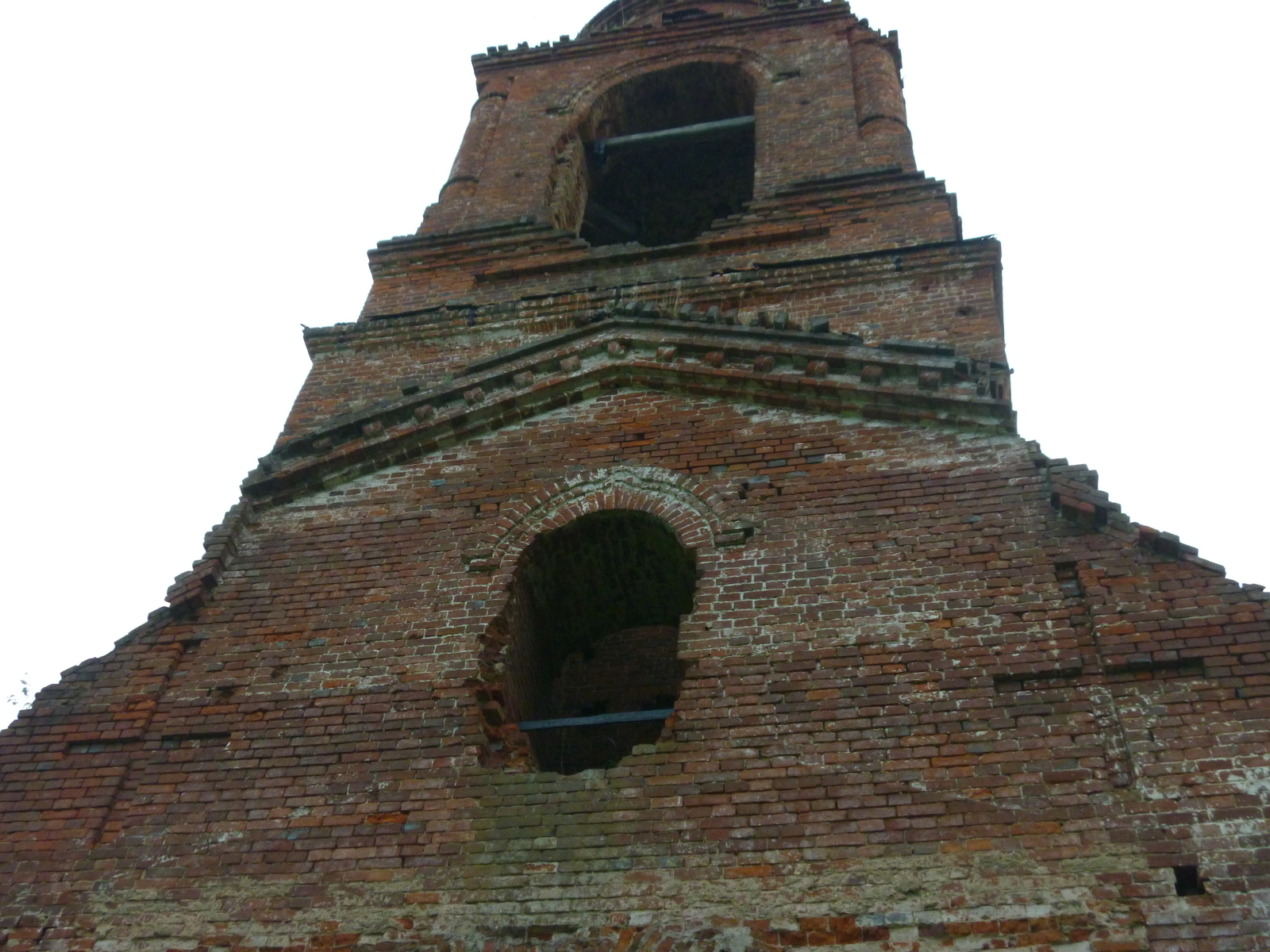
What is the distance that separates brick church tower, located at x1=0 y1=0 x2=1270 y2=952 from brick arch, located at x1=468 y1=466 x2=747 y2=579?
0.03m

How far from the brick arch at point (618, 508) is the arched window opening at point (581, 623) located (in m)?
0.07

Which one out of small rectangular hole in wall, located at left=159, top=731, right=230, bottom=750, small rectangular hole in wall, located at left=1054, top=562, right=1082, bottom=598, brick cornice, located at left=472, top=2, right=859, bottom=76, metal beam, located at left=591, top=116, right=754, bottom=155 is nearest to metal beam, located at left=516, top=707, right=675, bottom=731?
small rectangular hole in wall, located at left=159, top=731, right=230, bottom=750

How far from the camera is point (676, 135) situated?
569 inches

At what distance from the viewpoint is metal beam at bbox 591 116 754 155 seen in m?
14.2

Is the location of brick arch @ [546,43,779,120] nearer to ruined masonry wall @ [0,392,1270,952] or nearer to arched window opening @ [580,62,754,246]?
arched window opening @ [580,62,754,246]

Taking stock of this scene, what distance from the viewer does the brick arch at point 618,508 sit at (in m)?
7.18

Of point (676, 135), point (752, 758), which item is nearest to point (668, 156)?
point (676, 135)

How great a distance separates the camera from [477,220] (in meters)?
12.6

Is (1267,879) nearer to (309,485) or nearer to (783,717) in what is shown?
(783,717)

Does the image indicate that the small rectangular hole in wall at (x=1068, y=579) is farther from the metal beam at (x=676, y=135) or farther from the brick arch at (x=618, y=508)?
the metal beam at (x=676, y=135)

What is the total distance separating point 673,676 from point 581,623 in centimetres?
122

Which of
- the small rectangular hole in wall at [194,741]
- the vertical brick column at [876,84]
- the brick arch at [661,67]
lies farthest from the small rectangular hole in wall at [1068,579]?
the brick arch at [661,67]

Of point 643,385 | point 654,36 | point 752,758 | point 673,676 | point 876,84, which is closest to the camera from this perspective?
point 752,758

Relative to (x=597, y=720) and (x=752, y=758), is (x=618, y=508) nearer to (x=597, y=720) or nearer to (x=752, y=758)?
(x=597, y=720)
